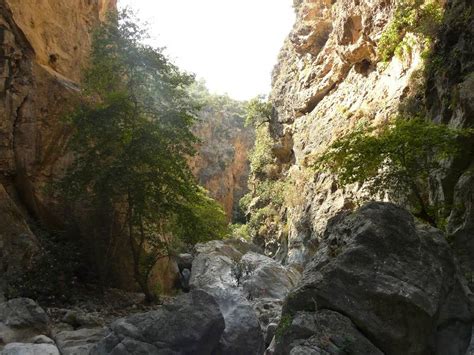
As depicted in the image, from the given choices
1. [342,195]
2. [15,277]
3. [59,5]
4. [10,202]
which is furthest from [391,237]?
[59,5]

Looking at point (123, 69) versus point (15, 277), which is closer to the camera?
point (15, 277)

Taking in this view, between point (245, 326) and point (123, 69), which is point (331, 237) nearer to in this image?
point (245, 326)

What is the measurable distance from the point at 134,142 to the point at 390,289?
7.90 m

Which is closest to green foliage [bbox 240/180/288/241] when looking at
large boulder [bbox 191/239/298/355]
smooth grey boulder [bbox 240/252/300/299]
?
large boulder [bbox 191/239/298/355]

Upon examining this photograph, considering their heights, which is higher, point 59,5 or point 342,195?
point 59,5

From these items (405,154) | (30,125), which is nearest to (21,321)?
(30,125)

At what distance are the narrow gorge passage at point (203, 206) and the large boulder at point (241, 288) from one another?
0.05m

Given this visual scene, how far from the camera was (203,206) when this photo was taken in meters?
16.7

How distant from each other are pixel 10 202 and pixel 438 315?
1042cm

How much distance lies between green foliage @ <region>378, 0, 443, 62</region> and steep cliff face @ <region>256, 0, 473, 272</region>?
0.24m

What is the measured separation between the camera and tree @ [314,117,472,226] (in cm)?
1026

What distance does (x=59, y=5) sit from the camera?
747 inches

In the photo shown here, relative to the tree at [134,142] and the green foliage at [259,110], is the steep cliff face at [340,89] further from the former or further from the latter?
the tree at [134,142]

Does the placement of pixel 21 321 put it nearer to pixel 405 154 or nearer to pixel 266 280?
pixel 266 280
